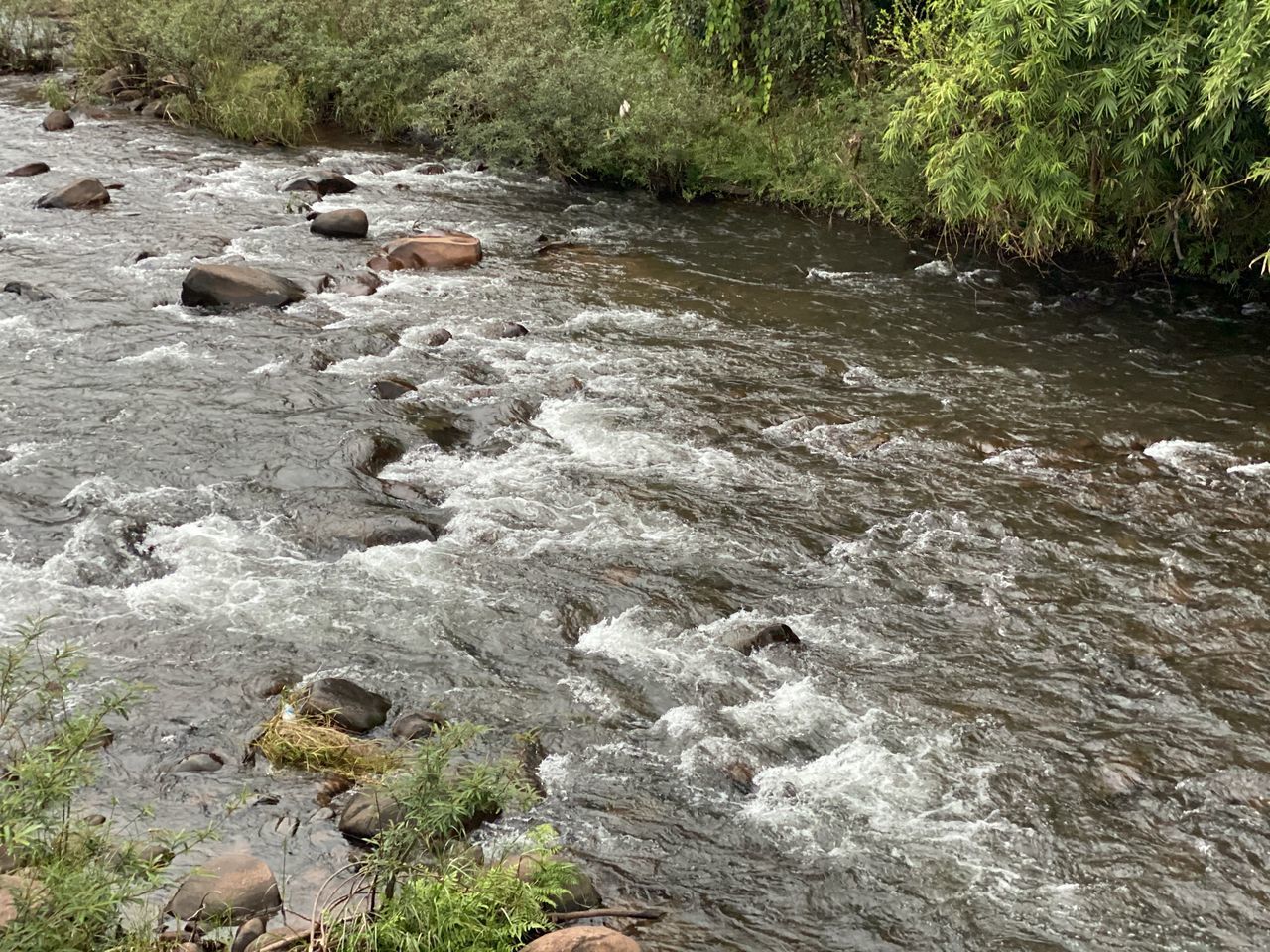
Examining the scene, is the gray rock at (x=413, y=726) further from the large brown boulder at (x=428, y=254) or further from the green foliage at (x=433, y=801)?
the large brown boulder at (x=428, y=254)

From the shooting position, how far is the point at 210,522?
9055mm

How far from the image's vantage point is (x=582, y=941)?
5055 millimetres

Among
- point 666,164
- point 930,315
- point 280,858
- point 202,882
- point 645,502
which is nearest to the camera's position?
point 202,882

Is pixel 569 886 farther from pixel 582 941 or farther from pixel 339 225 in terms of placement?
pixel 339 225

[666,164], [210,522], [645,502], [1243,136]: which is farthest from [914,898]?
[666,164]

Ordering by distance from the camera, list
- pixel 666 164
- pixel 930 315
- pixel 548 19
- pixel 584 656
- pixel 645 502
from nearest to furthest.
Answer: pixel 584 656 → pixel 645 502 → pixel 930 315 → pixel 666 164 → pixel 548 19

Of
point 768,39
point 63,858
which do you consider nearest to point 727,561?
point 63,858

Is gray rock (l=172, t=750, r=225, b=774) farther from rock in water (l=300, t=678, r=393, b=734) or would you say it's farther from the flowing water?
rock in water (l=300, t=678, r=393, b=734)

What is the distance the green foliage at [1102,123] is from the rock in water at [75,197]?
11110 millimetres

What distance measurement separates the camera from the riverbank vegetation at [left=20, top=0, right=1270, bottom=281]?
1151 centimetres

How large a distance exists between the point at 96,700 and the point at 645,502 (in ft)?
14.3

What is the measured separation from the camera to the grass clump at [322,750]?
21.4ft

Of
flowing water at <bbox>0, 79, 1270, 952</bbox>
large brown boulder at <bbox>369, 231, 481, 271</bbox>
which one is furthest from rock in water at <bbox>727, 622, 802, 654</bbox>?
Result: large brown boulder at <bbox>369, 231, 481, 271</bbox>

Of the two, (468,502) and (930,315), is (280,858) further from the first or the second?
(930,315)
